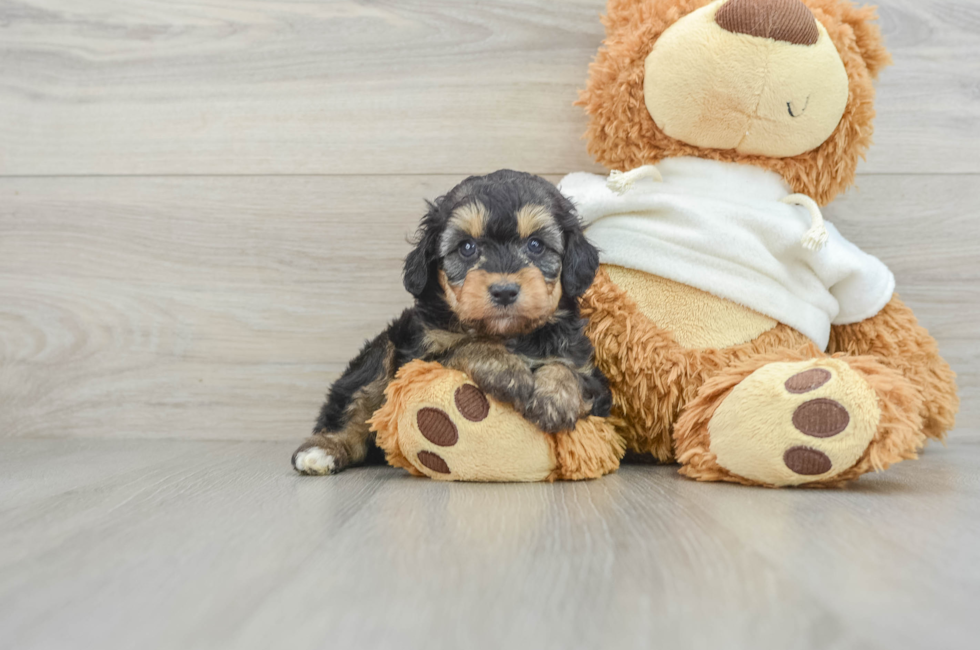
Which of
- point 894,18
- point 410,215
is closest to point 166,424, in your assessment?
point 410,215

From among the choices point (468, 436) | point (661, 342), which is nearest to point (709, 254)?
point (661, 342)

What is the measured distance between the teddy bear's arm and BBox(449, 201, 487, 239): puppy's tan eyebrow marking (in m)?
0.93

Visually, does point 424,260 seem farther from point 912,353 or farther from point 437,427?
point 912,353

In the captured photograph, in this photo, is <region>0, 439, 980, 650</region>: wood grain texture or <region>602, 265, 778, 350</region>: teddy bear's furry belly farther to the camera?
<region>602, 265, 778, 350</region>: teddy bear's furry belly

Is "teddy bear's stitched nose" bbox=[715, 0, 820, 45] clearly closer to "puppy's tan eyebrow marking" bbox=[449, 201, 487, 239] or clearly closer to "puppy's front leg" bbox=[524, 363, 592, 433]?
"puppy's tan eyebrow marking" bbox=[449, 201, 487, 239]

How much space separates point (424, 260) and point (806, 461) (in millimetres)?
779

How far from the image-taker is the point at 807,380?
1.30 meters

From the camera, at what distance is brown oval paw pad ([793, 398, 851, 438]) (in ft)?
4.10

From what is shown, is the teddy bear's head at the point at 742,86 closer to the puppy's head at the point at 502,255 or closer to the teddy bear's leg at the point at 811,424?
the puppy's head at the point at 502,255

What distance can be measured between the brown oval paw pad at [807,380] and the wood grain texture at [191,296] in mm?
1042

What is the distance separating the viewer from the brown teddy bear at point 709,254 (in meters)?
1.39

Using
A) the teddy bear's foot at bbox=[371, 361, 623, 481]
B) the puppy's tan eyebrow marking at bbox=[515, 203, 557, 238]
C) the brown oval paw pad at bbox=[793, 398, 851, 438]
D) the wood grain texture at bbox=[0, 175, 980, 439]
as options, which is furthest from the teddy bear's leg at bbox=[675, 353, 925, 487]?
the wood grain texture at bbox=[0, 175, 980, 439]

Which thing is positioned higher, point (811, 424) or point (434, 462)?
point (811, 424)

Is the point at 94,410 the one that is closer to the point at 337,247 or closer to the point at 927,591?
the point at 337,247
